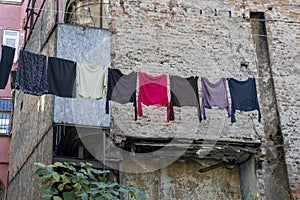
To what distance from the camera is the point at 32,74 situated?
10156 millimetres

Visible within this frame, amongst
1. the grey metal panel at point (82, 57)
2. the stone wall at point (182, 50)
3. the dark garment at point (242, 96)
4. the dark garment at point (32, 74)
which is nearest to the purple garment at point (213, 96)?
the dark garment at point (242, 96)

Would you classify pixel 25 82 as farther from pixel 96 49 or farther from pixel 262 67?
pixel 262 67

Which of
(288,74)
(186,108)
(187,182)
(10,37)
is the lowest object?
(187,182)

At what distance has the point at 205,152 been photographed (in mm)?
11984

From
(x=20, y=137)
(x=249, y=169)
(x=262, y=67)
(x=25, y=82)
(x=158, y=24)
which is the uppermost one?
(x=158, y=24)

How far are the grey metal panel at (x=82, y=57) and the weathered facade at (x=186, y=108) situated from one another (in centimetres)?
2

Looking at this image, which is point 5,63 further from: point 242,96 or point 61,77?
point 242,96

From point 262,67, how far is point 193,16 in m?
2.40

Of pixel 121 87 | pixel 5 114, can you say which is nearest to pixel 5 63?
pixel 121 87

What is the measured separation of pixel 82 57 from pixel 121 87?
1276mm

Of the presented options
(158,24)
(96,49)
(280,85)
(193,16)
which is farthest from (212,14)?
(96,49)

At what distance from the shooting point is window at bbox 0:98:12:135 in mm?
16797

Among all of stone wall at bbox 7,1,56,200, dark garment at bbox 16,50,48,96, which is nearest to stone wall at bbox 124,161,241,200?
stone wall at bbox 7,1,56,200

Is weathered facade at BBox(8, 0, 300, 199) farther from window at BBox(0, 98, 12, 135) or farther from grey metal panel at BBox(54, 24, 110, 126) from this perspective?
window at BBox(0, 98, 12, 135)
